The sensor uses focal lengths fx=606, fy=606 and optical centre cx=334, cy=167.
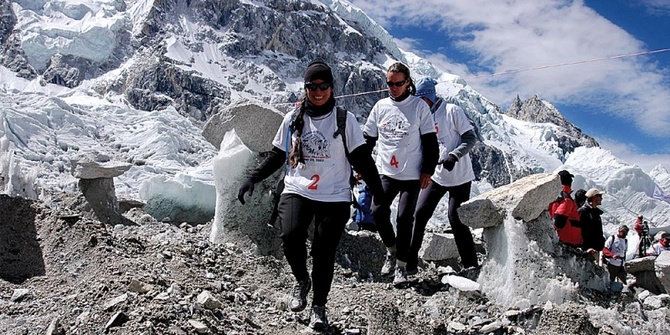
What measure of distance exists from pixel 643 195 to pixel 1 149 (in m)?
38.2

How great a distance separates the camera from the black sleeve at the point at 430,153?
432 cm

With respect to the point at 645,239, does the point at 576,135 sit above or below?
above

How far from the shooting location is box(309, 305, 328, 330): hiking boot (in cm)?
354

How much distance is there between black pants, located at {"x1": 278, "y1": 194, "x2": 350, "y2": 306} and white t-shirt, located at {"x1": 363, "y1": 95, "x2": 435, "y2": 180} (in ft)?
2.88

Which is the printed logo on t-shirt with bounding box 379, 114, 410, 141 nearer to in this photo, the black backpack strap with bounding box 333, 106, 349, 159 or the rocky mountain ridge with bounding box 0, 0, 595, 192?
the black backpack strap with bounding box 333, 106, 349, 159

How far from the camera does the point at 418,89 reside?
15.7 feet

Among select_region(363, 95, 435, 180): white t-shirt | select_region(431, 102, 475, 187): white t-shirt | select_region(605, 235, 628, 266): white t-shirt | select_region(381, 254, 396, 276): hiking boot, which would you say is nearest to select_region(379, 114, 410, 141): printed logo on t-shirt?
select_region(363, 95, 435, 180): white t-shirt

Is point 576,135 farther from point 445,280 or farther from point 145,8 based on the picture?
point 445,280

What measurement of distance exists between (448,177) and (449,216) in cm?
31

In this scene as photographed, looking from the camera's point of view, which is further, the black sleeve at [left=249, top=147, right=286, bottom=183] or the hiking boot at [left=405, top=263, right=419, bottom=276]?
the hiking boot at [left=405, top=263, right=419, bottom=276]

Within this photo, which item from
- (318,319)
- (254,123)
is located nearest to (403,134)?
(318,319)

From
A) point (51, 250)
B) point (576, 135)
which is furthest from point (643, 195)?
point (576, 135)

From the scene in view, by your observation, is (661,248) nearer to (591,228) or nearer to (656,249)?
(656,249)

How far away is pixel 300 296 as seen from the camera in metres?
3.72
